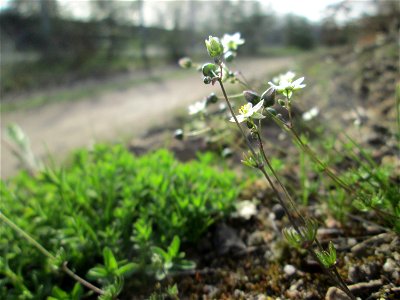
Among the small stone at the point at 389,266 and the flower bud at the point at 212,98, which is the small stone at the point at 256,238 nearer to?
the small stone at the point at 389,266

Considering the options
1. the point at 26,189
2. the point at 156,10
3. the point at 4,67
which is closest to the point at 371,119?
the point at 26,189

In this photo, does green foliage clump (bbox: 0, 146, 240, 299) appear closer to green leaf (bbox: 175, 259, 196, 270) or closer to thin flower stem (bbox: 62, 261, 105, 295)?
green leaf (bbox: 175, 259, 196, 270)

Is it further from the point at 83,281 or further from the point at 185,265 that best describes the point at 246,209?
the point at 83,281

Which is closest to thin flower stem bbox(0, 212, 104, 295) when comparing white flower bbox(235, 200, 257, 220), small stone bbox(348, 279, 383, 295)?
white flower bbox(235, 200, 257, 220)

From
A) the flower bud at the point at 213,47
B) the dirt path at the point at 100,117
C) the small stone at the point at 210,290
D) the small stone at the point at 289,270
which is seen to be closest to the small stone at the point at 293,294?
the small stone at the point at 289,270

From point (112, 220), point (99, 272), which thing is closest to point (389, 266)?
point (99, 272)

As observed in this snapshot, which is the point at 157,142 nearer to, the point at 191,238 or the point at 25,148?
the point at 25,148
